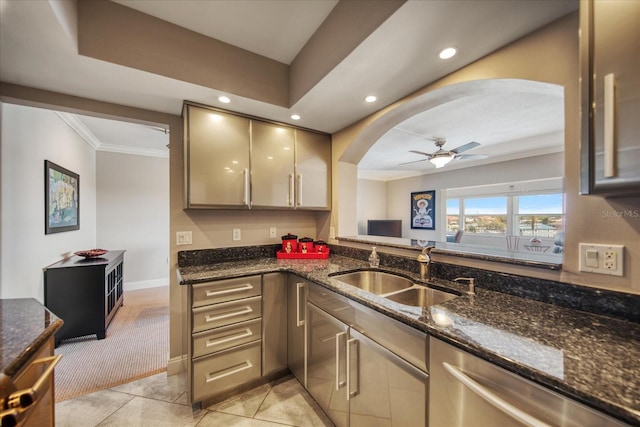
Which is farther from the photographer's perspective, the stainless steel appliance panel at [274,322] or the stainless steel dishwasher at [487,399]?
the stainless steel appliance panel at [274,322]

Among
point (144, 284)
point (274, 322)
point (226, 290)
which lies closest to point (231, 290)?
point (226, 290)

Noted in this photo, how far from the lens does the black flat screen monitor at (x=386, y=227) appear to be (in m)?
6.75

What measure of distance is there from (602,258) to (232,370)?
2.13 meters

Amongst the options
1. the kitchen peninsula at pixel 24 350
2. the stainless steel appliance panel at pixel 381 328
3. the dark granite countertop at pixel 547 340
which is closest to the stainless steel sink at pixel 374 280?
the stainless steel appliance panel at pixel 381 328

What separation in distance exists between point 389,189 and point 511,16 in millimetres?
6392

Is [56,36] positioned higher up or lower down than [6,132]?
higher up

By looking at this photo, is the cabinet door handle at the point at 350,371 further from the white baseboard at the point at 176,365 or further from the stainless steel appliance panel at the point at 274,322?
the white baseboard at the point at 176,365

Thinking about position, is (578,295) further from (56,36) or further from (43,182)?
(43,182)

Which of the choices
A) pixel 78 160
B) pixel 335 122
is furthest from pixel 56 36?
pixel 78 160

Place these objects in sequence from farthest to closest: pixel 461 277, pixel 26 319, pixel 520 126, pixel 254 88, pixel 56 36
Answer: pixel 520 126, pixel 254 88, pixel 461 277, pixel 56 36, pixel 26 319

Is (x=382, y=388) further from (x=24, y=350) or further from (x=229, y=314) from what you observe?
(x=24, y=350)

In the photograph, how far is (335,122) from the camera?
7.59 feet

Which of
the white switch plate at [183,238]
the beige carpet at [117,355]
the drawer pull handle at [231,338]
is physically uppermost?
the white switch plate at [183,238]

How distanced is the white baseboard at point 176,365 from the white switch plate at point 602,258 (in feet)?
8.92
